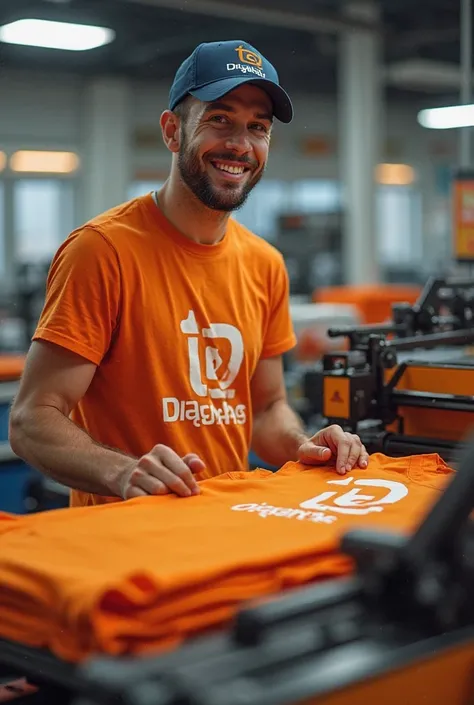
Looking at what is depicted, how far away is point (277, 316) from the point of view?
257 cm

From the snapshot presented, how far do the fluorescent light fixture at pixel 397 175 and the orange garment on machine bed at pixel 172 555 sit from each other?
59.4 feet

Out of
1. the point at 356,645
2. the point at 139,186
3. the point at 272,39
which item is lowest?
the point at 356,645

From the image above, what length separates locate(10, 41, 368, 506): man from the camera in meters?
2.09

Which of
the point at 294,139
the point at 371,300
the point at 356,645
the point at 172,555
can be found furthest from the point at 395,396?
the point at 294,139

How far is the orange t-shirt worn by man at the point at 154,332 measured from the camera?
213 centimetres

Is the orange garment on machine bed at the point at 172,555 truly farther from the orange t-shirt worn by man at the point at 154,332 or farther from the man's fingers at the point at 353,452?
the orange t-shirt worn by man at the point at 154,332

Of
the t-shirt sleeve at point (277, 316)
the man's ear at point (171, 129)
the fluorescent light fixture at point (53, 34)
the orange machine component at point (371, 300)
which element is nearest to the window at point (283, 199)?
the orange machine component at point (371, 300)

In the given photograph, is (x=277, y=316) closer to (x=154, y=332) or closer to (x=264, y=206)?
(x=154, y=332)

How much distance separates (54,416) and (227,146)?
0.67 metres

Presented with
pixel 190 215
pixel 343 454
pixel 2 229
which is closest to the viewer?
pixel 343 454

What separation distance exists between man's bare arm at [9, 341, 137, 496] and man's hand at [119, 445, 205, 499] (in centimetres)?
32

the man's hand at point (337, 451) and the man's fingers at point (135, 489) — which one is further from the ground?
the man's hand at point (337, 451)

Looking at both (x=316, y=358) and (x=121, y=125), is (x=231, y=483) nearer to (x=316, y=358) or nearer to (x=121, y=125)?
(x=316, y=358)

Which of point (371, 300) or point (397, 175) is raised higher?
point (397, 175)
